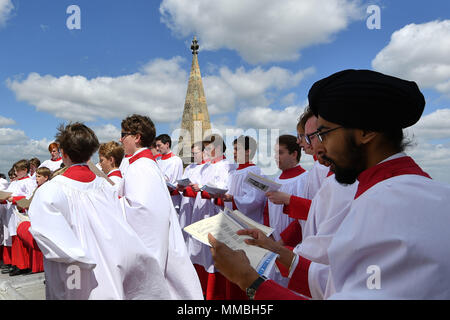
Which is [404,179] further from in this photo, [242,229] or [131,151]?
[131,151]

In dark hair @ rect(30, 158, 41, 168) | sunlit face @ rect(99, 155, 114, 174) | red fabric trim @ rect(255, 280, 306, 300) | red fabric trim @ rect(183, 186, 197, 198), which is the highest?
dark hair @ rect(30, 158, 41, 168)

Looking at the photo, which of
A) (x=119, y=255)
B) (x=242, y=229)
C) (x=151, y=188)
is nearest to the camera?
(x=242, y=229)

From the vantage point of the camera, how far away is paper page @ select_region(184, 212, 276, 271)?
1715 millimetres

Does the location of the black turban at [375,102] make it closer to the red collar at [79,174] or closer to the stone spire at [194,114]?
the red collar at [79,174]

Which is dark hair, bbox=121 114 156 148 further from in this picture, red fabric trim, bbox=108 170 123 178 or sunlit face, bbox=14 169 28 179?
sunlit face, bbox=14 169 28 179

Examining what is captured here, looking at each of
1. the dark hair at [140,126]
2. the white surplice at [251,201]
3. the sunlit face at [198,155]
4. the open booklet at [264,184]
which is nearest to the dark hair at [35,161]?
the sunlit face at [198,155]

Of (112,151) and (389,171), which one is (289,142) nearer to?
(112,151)

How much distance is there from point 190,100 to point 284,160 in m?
8.14

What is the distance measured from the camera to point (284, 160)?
3922 mm

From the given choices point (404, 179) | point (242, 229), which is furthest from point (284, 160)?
point (404, 179)

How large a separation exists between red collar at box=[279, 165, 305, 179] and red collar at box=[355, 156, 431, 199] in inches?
109

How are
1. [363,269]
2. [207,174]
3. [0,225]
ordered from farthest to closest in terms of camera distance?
[0,225] < [207,174] < [363,269]

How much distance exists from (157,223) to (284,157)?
1.86 meters

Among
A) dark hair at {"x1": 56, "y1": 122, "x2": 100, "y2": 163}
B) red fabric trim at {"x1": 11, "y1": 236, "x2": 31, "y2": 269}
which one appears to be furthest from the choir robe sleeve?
red fabric trim at {"x1": 11, "y1": 236, "x2": 31, "y2": 269}
